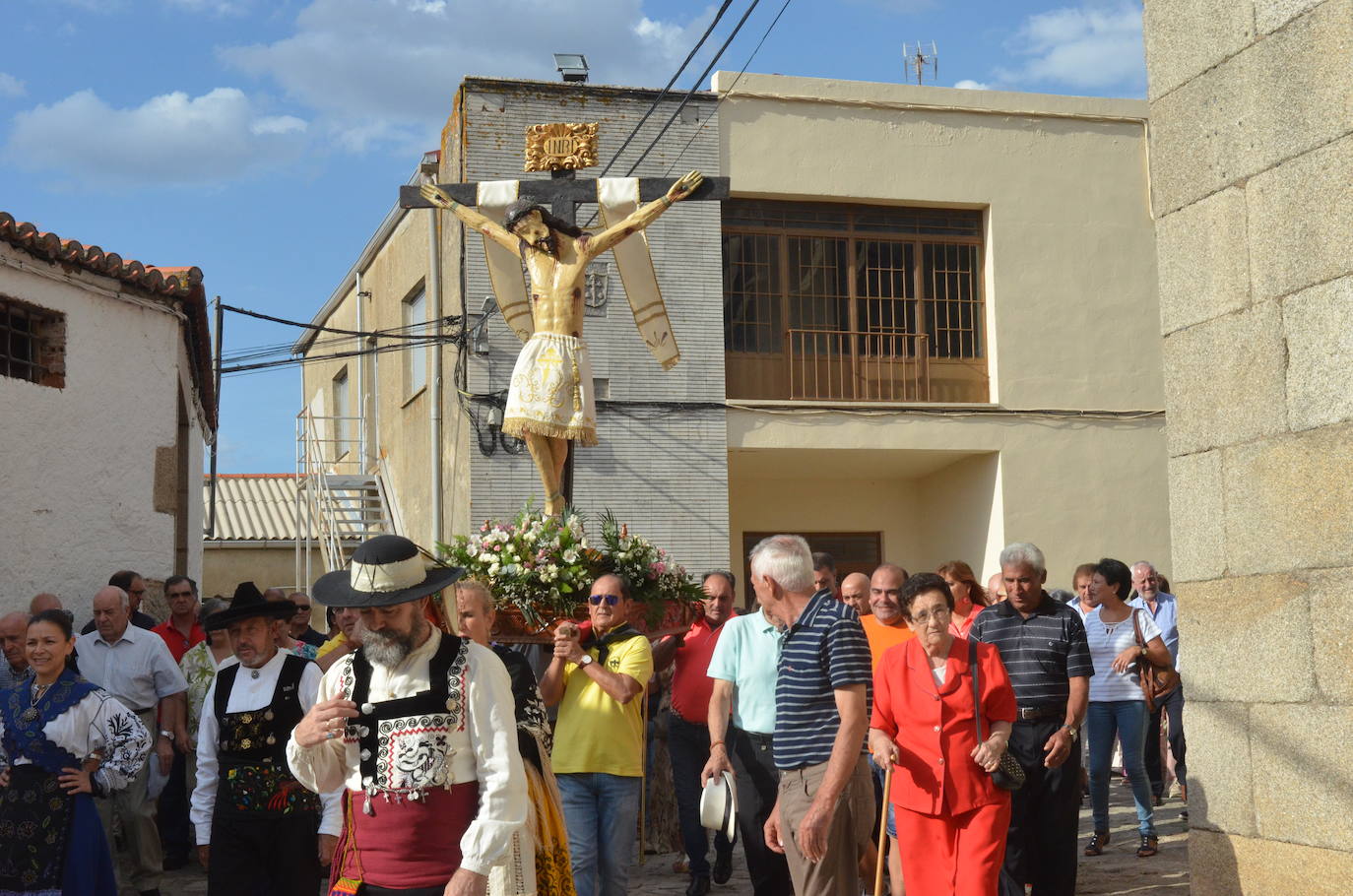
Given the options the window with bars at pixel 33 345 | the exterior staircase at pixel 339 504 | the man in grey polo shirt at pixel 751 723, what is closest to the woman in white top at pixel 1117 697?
the man in grey polo shirt at pixel 751 723

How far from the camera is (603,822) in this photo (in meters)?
6.85

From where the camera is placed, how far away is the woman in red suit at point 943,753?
612 centimetres

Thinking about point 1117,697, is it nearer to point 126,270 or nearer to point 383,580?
point 383,580

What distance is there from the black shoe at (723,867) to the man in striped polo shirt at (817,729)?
10.3 feet

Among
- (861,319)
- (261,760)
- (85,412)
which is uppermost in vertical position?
(861,319)

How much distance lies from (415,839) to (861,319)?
1384 centimetres

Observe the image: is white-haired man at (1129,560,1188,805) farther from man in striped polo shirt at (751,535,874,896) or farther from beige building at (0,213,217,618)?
beige building at (0,213,217,618)

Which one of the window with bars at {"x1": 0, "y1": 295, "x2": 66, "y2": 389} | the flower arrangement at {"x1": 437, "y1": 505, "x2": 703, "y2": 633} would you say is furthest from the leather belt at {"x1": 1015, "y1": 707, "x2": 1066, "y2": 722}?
the window with bars at {"x1": 0, "y1": 295, "x2": 66, "y2": 389}

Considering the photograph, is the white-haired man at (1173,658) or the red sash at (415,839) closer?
the red sash at (415,839)

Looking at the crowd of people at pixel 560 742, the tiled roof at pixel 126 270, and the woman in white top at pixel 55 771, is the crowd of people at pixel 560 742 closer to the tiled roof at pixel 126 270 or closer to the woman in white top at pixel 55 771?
the woman in white top at pixel 55 771

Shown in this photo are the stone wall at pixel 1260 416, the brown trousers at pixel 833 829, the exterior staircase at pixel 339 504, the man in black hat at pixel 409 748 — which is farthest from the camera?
the exterior staircase at pixel 339 504

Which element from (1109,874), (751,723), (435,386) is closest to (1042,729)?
(751,723)

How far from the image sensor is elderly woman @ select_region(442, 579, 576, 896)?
4.98m

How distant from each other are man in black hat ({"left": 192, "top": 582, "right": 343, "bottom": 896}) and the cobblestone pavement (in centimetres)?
339
